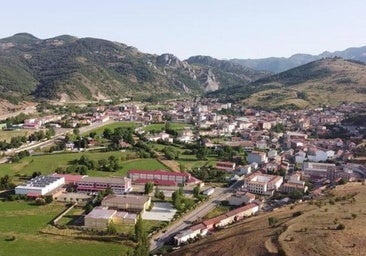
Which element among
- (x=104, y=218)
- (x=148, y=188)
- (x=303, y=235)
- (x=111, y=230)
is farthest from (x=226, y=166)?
(x=303, y=235)

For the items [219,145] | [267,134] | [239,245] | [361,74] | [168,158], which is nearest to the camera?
[239,245]

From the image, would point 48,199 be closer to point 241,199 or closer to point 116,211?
point 116,211

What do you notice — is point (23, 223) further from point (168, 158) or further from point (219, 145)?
point (219, 145)

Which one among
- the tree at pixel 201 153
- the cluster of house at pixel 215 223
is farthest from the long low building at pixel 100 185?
the tree at pixel 201 153

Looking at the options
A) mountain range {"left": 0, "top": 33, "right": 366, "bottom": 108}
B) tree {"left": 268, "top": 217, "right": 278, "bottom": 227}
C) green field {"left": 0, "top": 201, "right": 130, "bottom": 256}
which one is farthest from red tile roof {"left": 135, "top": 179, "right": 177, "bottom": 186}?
mountain range {"left": 0, "top": 33, "right": 366, "bottom": 108}

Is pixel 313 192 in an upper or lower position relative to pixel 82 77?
lower

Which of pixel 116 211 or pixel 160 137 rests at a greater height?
pixel 160 137

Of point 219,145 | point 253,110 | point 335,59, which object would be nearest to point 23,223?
point 219,145
